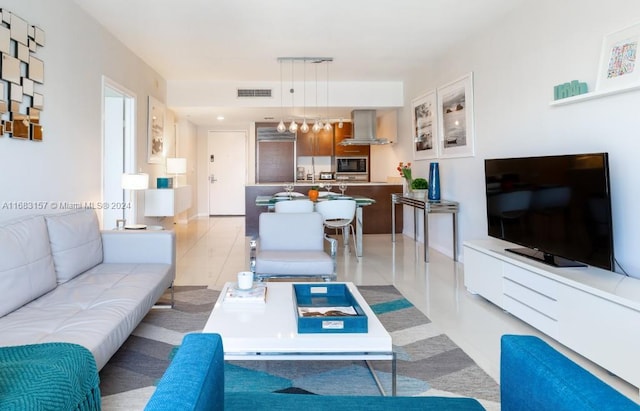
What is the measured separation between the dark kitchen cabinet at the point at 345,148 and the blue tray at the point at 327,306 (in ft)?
22.8

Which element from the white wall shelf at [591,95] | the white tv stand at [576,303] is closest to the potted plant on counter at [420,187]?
the white tv stand at [576,303]

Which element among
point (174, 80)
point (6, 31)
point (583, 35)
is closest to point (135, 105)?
point (174, 80)

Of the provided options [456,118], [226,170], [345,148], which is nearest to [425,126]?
[456,118]

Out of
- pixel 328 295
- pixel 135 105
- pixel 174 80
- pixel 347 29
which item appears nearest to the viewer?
pixel 328 295

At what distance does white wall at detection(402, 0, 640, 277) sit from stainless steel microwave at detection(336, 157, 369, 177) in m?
4.04

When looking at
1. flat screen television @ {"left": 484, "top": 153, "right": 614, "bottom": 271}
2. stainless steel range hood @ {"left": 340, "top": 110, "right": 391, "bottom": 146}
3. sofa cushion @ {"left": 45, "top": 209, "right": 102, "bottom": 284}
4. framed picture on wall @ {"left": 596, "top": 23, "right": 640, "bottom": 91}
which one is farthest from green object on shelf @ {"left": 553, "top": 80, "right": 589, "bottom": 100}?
stainless steel range hood @ {"left": 340, "top": 110, "right": 391, "bottom": 146}

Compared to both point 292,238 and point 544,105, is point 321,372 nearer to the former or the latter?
point 292,238

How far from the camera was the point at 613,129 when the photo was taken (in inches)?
102

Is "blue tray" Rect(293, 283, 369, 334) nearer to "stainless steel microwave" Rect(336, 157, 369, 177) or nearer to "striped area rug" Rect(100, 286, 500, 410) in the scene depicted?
"striped area rug" Rect(100, 286, 500, 410)

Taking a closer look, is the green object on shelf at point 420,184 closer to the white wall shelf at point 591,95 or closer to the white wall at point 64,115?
the white wall shelf at point 591,95

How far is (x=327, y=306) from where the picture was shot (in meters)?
2.11

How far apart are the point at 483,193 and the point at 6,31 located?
429 centimetres

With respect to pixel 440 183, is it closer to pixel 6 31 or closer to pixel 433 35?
pixel 433 35

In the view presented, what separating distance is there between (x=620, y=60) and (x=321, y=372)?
2.66 meters
